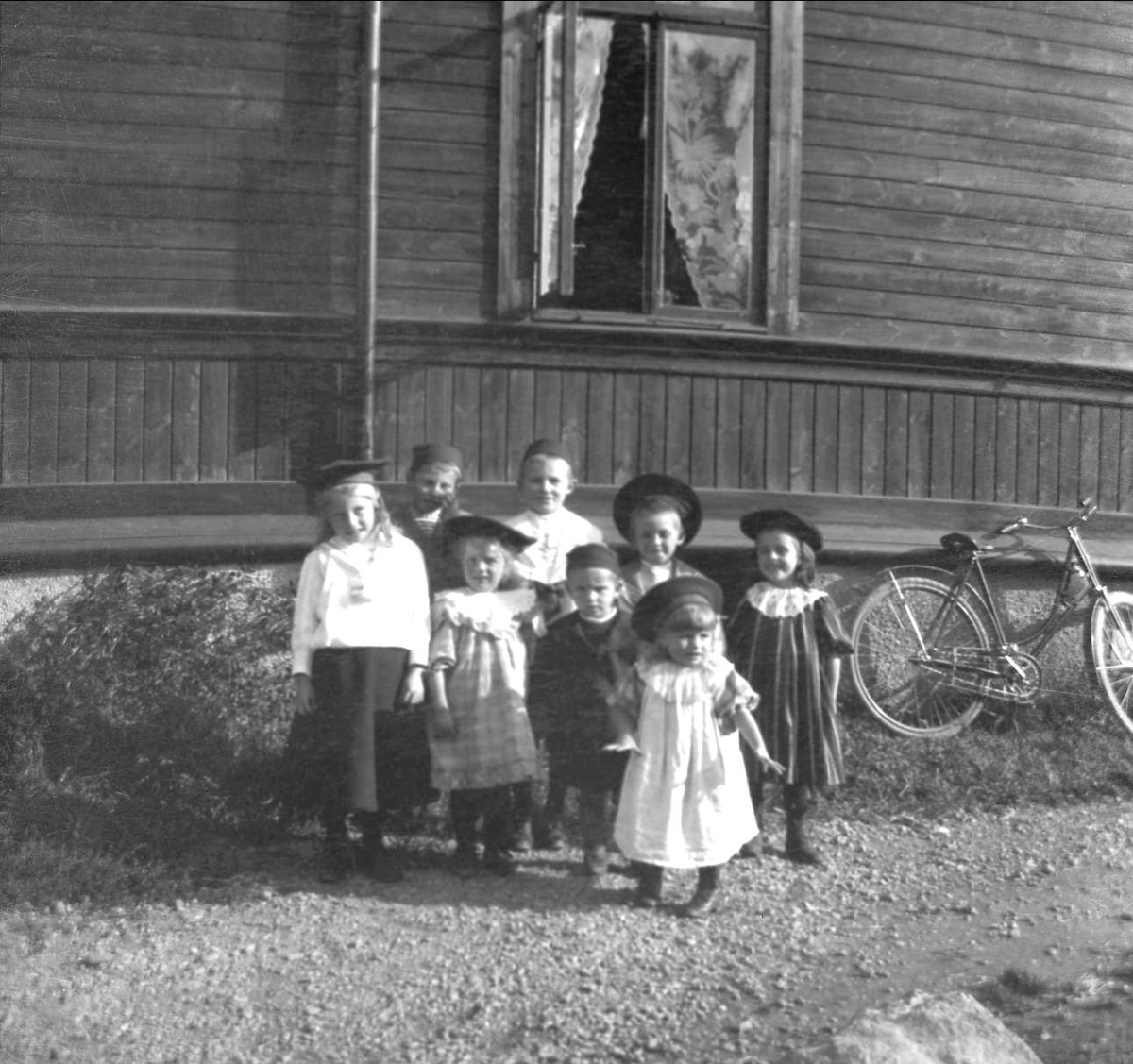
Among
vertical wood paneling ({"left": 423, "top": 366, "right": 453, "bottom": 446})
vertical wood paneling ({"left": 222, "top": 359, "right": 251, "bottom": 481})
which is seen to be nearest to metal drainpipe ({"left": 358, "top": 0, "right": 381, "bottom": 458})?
vertical wood paneling ({"left": 423, "top": 366, "right": 453, "bottom": 446})

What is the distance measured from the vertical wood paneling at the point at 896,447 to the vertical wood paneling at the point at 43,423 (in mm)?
3853

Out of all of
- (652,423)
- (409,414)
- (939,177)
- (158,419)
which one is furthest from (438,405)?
(939,177)

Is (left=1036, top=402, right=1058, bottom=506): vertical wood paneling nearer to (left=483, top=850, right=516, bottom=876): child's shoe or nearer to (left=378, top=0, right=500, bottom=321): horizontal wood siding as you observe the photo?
(left=378, top=0, right=500, bottom=321): horizontal wood siding

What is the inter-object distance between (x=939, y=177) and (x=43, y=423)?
4.34 metres

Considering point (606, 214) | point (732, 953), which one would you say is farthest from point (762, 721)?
point (606, 214)

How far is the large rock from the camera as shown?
3832 millimetres

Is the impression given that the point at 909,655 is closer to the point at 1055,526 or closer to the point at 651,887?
the point at 1055,526

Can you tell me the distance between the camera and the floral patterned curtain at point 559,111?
7.50 meters

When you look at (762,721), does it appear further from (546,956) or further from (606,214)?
(606,214)

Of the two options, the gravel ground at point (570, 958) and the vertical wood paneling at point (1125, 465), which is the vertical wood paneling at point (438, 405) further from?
the vertical wood paneling at point (1125, 465)

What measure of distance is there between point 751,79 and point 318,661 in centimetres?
382

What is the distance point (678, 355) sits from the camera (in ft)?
24.9

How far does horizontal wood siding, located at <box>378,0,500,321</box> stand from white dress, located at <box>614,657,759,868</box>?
271 centimetres

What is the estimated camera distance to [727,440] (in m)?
7.63
